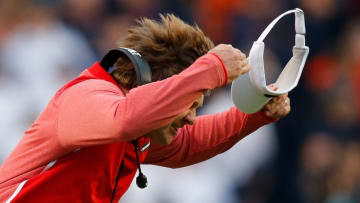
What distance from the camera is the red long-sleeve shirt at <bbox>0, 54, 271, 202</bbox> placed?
2.41m

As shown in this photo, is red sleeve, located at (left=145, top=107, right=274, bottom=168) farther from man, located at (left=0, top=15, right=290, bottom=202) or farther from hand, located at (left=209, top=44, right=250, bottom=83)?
hand, located at (left=209, top=44, right=250, bottom=83)

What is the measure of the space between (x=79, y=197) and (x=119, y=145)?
0.23m

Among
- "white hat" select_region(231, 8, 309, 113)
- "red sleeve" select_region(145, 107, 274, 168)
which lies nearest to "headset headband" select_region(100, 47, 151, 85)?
"white hat" select_region(231, 8, 309, 113)

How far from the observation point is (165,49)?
109 inches

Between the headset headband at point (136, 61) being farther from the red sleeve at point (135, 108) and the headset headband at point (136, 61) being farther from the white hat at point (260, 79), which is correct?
the white hat at point (260, 79)

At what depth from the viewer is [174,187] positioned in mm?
5000

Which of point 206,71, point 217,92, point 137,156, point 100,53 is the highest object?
point 206,71

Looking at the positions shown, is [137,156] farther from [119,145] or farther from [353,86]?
[353,86]

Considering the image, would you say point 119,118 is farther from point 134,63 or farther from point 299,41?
point 299,41

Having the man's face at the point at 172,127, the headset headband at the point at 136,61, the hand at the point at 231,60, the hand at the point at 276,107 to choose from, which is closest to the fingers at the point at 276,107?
the hand at the point at 276,107

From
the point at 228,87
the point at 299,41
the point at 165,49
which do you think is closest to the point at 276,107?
the point at 299,41

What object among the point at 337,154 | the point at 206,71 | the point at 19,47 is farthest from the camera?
the point at 337,154

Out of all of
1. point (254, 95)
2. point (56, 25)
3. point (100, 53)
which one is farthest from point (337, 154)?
point (254, 95)

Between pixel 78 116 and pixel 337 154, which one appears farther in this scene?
pixel 337 154
